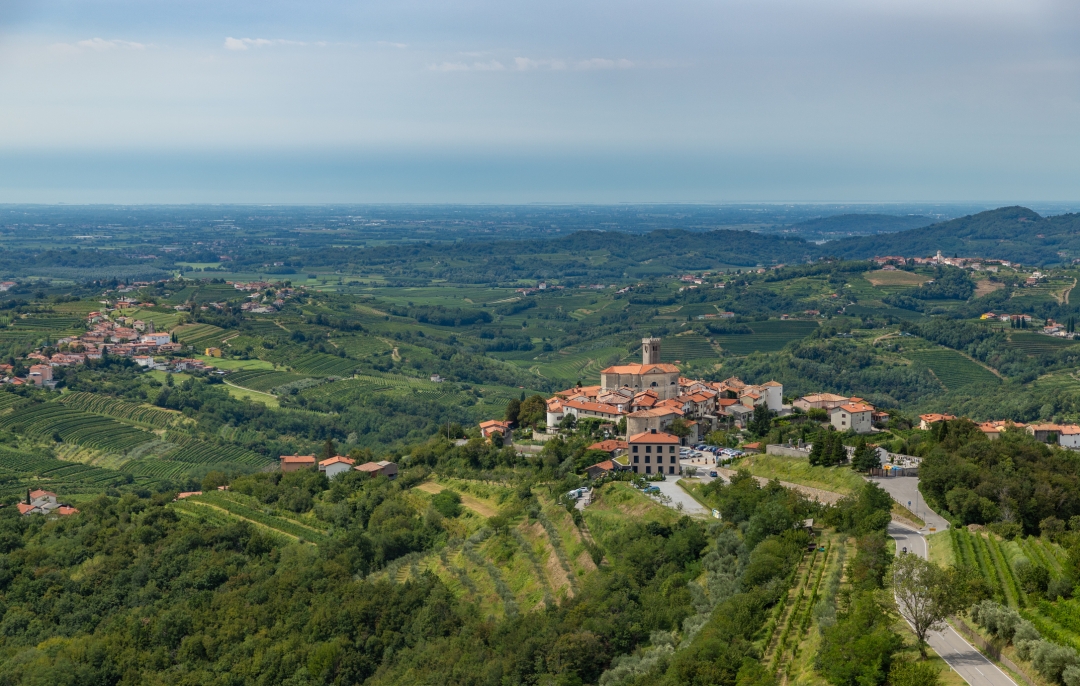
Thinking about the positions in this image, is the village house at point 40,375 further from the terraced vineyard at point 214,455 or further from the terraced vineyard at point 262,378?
the terraced vineyard at point 214,455

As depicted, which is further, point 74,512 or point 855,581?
point 74,512

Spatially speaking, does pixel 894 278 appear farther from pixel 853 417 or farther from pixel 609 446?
pixel 609 446

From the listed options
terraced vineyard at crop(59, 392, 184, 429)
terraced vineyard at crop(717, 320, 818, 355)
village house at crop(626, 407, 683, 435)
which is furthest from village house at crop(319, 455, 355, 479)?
terraced vineyard at crop(717, 320, 818, 355)

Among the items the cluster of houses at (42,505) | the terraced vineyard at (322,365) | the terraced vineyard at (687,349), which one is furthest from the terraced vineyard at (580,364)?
the cluster of houses at (42,505)

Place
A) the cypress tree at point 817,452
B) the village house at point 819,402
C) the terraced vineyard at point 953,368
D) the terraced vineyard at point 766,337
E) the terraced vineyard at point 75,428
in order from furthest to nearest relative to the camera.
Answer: the terraced vineyard at point 766,337 → the terraced vineyard at point 953,368 → the terraced vineyard at point 75,428 → the village house at point 819,402 → the cypress tree at point 817,452

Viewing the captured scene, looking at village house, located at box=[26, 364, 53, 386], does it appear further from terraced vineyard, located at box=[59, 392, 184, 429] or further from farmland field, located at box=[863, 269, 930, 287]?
farmland field, located at box=[863, 269, 930, 287]

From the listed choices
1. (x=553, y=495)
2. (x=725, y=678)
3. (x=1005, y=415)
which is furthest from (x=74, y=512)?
(x=1005, y=415)

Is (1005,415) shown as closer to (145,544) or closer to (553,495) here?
(553,495)

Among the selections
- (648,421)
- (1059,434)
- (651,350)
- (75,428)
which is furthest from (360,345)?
(1059,434)
